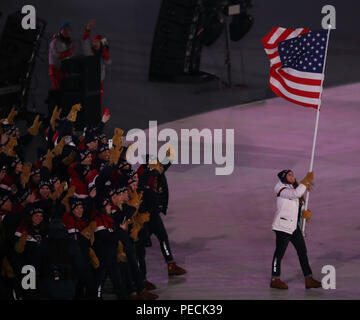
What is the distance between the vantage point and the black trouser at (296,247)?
15591mm

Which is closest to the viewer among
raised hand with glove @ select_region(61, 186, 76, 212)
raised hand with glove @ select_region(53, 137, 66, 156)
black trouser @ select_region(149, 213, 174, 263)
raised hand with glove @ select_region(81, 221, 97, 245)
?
raised hand with glove @ select_region(81, 221, 97, 245)

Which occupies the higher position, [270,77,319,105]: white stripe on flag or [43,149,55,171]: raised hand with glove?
[270,77,319,105]: white stripe on flag

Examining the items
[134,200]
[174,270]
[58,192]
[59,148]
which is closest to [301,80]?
[174,270]

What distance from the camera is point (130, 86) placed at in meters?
29.4

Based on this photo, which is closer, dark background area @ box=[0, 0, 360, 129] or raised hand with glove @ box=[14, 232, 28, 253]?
raised hand with glove @ box=[14, 232, 28, 253]

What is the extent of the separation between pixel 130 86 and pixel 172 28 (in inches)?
75.0

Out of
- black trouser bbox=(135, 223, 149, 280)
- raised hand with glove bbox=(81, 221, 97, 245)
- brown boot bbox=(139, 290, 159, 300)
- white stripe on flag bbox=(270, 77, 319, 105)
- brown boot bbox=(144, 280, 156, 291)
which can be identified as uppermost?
white stripe on flag bbox=(270, 77, 319, 105)

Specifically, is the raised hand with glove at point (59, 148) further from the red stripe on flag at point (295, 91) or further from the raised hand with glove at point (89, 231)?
the red stripe on flag at point (295, 91)

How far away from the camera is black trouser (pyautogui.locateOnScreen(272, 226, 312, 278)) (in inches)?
614

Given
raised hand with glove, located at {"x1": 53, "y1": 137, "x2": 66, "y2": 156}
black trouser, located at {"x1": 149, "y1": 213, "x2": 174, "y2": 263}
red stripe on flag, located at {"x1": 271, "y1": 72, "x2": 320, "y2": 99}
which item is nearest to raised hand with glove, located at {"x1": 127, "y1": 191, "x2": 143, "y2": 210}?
black trouser, located at {"x1": 149, "y1": 213, "x2": 174, "y2": 263}

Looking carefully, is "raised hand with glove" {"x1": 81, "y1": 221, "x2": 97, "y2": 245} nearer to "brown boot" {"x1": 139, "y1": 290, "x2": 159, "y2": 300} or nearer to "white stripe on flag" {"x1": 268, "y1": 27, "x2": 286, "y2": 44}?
"brown boot" {"x1": 139, "y1": 290, "x2": 159, "y2": 300}
